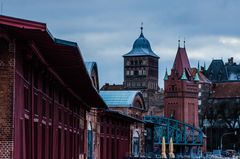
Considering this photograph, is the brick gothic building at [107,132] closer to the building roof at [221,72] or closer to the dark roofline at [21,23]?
the dark roofline at [21,23]

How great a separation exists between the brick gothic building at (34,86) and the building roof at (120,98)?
47.6 meters

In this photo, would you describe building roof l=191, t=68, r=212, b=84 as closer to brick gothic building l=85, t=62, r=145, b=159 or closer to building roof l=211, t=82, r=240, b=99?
building roof l=211, t=82, r=240, b=99

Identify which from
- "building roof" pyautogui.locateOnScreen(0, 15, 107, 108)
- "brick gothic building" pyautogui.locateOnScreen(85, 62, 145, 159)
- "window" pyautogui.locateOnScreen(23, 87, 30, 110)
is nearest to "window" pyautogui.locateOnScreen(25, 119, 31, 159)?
"window" pyautogui.locateOnScreen(23, 87, 30, 110)

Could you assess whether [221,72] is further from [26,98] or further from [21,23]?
[21,23]

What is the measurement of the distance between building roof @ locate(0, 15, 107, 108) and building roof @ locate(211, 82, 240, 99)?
146 m

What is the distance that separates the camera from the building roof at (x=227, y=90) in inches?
7067

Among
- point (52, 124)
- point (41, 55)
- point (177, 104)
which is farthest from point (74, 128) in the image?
point (177, 104)

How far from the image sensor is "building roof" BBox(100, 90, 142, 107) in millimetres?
83562

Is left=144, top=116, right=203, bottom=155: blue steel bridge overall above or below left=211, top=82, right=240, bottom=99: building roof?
below

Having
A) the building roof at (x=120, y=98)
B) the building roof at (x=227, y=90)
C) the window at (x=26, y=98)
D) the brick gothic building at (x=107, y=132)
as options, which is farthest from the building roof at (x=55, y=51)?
the building roof at (x=227, y=90)

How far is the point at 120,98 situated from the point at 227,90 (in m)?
100

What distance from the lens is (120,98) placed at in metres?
84.6

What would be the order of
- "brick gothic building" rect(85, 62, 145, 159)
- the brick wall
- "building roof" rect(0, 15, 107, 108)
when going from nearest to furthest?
1. "building roof" rect(0, 15, 107, 108)
2. the brick wall
3. "brick gothic building" rect(85, 62, 145, 159)

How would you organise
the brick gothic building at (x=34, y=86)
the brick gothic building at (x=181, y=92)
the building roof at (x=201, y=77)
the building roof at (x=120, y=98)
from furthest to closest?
the building roof at (x=201, y=77) < the brick gothic building at (x=181, y=92) < the building roof at (x=120, y=98) < the brick gothic building at (x=34, y=86)
